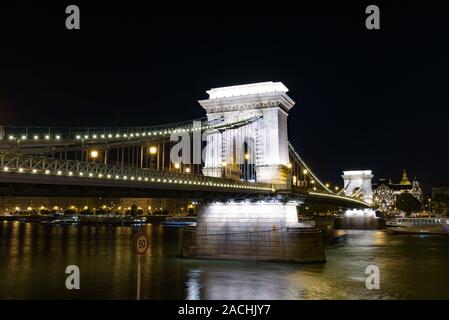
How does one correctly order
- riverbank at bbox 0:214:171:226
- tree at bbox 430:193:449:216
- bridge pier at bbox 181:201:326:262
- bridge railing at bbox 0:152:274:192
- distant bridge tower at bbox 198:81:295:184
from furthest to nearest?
riverbank at bbox 0:214:171:226, tree at bbox 430:193:449:216, distant bridge tower at bbox 198:81:295:184, bridge pier at bbox 181:201:326:262, bridge railing at bbox 0:152:274:192

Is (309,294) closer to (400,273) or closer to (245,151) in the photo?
(400,273)

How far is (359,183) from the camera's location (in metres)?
129

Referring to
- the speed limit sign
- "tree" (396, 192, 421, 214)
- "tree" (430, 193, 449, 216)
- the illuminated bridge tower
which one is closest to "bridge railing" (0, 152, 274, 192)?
the illuminated bridge tower

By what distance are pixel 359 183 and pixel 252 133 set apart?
9295cm

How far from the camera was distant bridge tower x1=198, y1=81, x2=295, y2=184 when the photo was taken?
41188 mm

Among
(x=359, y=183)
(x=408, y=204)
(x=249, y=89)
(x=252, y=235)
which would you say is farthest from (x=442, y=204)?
(x=252, y=235)

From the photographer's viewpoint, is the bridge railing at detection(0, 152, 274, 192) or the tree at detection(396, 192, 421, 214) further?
the tree at detection(396, 192, 421, 214)

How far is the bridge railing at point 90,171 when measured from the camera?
1894 centimetres

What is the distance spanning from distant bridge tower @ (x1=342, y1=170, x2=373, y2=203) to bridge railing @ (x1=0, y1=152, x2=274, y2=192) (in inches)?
3833

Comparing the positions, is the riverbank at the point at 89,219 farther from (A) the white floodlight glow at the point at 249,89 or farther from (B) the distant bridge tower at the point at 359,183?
(A) the white floodlight glow at the point at 249,89

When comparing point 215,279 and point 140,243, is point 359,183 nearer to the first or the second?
point 215,279

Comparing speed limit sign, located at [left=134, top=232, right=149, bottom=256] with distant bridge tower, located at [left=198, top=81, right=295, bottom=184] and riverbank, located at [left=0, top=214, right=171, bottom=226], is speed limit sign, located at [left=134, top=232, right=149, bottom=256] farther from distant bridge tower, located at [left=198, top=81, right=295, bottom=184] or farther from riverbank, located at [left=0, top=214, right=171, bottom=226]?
riverbank, located at [left=0, top=214, right=171, bottom=226]

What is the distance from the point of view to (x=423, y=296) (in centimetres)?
2461
